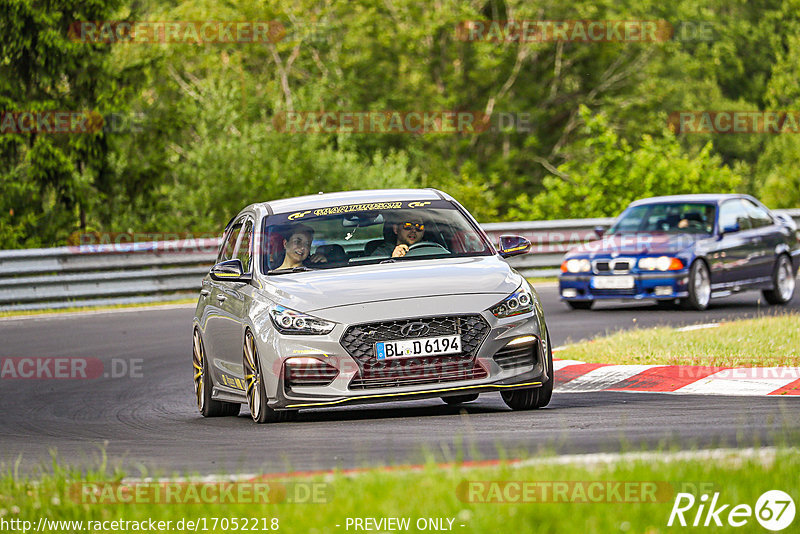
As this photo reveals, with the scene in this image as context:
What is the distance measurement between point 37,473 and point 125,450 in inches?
46.7

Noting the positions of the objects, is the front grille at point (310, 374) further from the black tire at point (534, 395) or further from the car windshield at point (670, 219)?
the car windshield at point (670, 219)

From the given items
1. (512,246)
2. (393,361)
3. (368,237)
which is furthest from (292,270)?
(512,246)

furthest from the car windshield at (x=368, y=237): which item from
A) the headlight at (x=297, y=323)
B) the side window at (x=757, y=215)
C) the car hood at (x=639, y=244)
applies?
the side window at (x=757, y=215)

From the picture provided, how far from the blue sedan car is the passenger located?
A: 27.8 ft

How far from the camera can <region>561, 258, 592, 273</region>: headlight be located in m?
18.1

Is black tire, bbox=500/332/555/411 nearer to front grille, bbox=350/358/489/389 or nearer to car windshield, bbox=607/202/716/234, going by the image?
front grille, bbox=350/358/489/389

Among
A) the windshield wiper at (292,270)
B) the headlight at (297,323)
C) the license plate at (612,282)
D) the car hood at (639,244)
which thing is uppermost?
the windshield wiper at (292,270)

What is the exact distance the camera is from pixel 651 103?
49.6m

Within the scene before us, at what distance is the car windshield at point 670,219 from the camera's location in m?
18.4

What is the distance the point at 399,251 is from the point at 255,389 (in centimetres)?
145

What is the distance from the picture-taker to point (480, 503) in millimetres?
4996

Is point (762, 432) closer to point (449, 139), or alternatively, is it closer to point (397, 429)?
point (397, 429)

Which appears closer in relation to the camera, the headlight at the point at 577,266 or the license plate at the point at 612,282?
the license plate at the point at 612,282

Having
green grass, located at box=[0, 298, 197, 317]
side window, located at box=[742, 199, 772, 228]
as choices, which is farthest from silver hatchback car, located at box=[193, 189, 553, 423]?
green grass, located at box=[0, 298, 197, 317]
